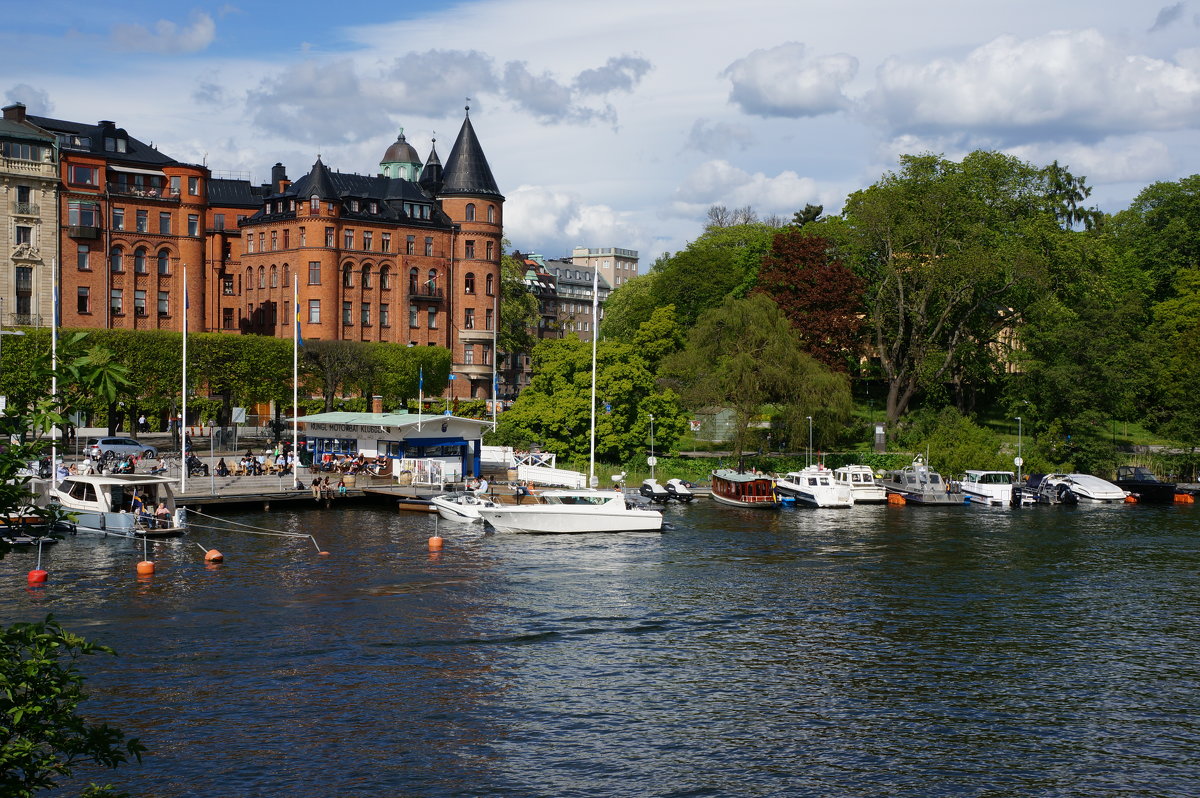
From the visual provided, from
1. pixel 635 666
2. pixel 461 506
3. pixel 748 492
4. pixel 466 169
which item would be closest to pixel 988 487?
pixel 748 492

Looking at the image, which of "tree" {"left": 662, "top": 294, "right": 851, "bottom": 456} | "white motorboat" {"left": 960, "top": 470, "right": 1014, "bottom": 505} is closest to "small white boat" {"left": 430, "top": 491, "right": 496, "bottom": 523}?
"tree" {"left": 662, "top": 294, "right": 851, "bottom": 456}

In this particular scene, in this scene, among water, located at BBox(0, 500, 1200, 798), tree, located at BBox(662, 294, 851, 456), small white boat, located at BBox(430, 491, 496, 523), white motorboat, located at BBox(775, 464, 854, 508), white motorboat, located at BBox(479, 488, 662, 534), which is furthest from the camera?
tree, located at BBox(662, 294, 851, 456)

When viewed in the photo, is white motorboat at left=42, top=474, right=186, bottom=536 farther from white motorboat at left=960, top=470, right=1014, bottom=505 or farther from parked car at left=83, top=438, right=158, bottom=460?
white motorboat at left=960, top=470, right=1014, bottom=505

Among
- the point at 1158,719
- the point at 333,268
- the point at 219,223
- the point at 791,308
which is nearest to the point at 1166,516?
the point at 791,308

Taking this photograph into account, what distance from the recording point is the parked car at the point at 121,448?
239ft

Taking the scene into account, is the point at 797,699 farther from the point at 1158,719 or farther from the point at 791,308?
the point at 791,308

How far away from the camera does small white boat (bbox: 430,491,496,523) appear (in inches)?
2329

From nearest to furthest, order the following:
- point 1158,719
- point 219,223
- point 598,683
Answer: point 1158,719, point 598,683, point 219,223

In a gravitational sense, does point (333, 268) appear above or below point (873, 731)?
above

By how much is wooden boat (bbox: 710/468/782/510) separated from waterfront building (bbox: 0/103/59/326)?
61.2m

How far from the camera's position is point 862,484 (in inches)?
2948

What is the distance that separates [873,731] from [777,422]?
55783mm

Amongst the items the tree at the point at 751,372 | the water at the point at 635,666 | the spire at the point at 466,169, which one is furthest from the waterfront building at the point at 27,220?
the water at the point at 635,666

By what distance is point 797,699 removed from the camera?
29578 millimetres
